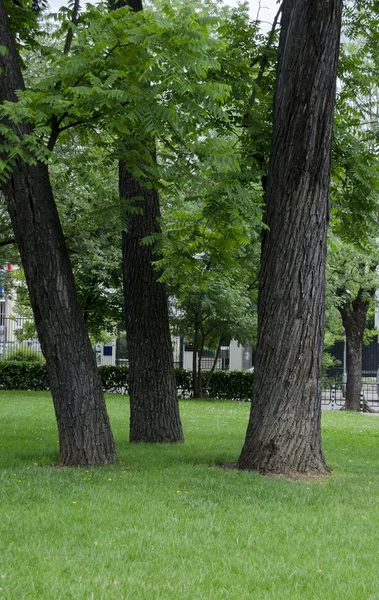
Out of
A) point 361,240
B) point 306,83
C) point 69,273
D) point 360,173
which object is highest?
point 306,83

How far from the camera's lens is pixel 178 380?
90.4 feet

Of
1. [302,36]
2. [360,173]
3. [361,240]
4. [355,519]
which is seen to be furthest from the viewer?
[361,240]

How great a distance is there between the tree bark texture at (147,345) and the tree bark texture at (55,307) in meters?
2.55

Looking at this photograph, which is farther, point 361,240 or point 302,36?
point 361,240

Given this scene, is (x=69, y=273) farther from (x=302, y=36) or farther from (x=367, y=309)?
(x=367, y=309)

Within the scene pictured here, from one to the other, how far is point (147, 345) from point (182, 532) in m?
5.94

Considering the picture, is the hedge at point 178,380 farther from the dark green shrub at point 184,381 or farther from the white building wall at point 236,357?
the white building wall at point 236,357

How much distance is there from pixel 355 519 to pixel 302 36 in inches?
218

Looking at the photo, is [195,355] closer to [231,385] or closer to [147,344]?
[231,385]

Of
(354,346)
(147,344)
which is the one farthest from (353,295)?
(147,344)

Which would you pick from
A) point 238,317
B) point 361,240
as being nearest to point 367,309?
point 238,317

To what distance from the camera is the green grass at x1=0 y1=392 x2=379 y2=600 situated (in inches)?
176

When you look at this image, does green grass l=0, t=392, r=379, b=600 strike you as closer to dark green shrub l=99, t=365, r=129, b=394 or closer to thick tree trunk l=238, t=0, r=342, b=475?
thick tree trunk l=238, t=0, r=342, b=475

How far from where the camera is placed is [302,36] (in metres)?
8.66
